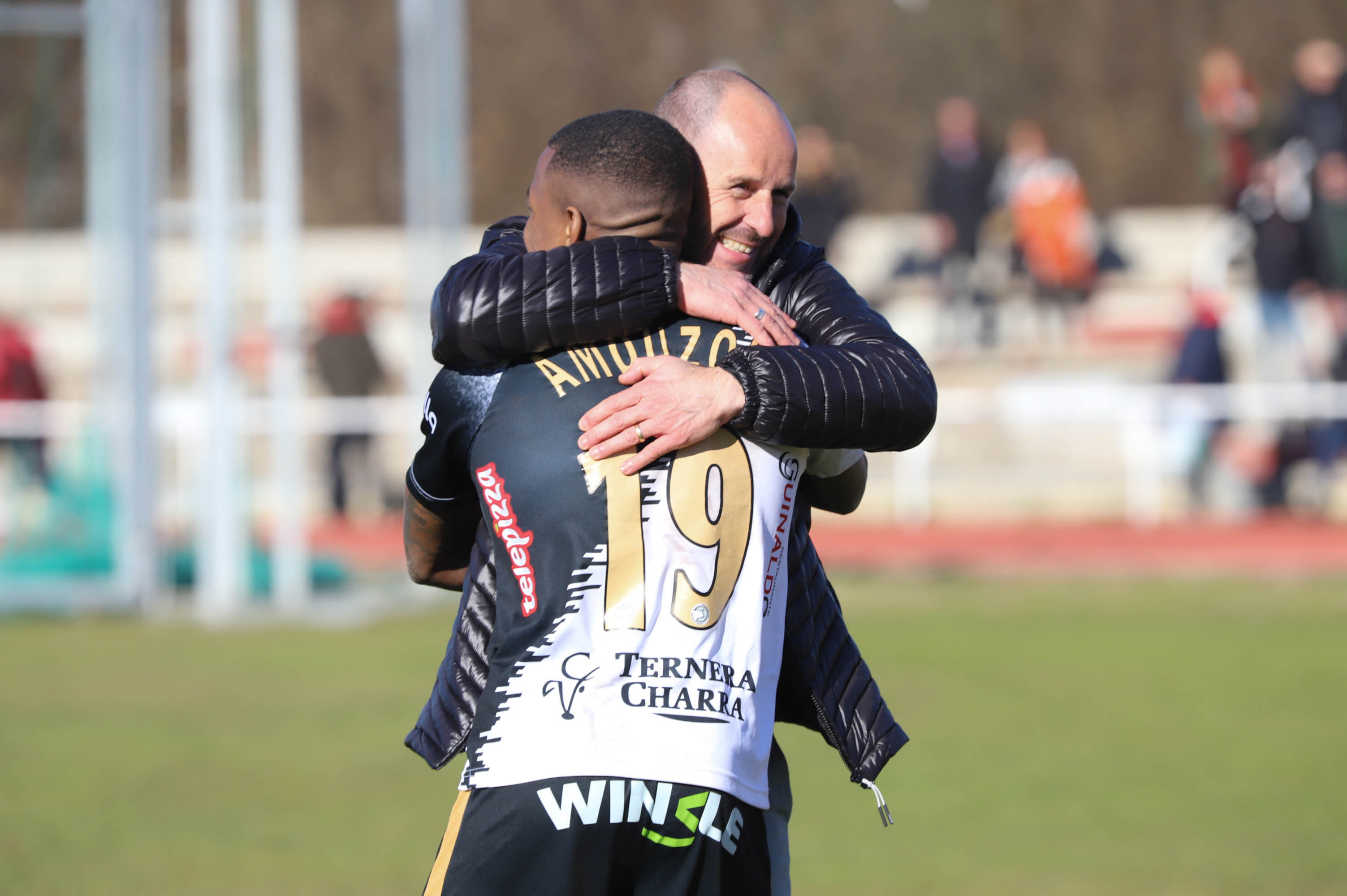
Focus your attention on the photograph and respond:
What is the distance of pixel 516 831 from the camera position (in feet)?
7.82

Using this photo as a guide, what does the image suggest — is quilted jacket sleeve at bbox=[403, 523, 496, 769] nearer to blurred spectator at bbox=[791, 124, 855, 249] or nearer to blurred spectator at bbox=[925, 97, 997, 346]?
blurred spectator at bbox=[791, 124, 855, 249]

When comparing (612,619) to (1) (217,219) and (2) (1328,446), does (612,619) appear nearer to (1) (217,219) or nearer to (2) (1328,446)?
(1) (217,219)

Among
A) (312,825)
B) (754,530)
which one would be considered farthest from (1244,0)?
(754,530)

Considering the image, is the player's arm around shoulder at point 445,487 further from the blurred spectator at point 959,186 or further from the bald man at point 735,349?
the blurred spectator at point 959,186

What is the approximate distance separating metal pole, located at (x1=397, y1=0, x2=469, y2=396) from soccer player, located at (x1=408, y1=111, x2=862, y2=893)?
10654 millimetres

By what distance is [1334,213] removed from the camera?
54.3 feet

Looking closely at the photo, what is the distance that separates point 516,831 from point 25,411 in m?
13.8

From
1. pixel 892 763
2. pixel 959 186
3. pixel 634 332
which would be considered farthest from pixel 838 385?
pixel 959 186

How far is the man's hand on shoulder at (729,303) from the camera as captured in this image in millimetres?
2461

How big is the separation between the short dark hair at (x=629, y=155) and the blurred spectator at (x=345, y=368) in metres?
15.6

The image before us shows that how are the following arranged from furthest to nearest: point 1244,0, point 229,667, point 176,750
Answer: point 1244,0
point 229,667
point 176,750

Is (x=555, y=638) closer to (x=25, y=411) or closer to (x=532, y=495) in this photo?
(x=532, y=495)

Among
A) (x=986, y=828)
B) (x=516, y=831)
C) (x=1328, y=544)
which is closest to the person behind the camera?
(x=516, y=831)

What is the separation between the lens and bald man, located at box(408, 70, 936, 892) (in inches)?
94.0
